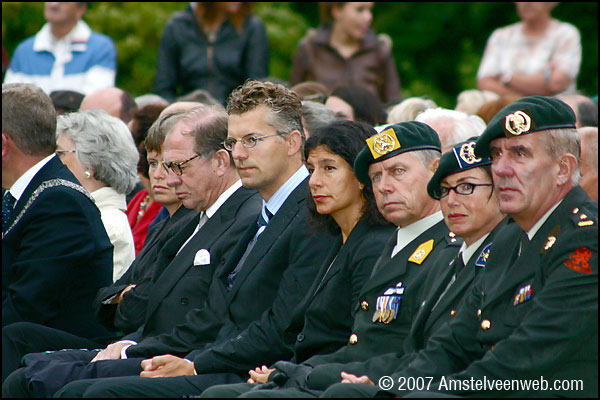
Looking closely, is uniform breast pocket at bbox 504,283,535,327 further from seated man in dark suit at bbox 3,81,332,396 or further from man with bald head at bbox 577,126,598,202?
man with bald head at bbox 577,126,598,202

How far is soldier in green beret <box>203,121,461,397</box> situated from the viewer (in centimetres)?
517

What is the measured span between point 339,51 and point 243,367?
20.8ft

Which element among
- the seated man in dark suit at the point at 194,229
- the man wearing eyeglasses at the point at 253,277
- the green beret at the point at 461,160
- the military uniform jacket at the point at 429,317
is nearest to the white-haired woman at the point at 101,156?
the seated man in dark suit at the point at 194,229

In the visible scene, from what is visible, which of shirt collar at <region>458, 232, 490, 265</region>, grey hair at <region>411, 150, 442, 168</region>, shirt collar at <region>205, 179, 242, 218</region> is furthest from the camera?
shirt collar at <region>205, 179, 242, 218</region>

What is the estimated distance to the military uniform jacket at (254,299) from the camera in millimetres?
5801

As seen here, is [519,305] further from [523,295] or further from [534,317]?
[534,317]

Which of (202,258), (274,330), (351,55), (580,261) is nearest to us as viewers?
(580,261)

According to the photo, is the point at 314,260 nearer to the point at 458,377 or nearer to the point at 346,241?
the point at 346,241

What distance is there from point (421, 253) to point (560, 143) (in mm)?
951

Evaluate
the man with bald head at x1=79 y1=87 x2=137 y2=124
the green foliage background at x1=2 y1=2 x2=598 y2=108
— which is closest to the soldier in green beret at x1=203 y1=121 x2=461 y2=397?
the man with bald head at x1=79 y1=87 x2=137 y2=124

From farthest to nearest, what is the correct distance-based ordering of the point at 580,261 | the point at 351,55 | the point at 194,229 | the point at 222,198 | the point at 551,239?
the point at 351,55
the point at 194,229
the point at 222,198
the point at 551,239
the point at 580,261

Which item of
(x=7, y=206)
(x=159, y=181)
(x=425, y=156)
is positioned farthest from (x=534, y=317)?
(x=7, y=206)

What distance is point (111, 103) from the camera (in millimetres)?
10414

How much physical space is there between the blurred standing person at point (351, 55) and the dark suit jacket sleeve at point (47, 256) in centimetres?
518
